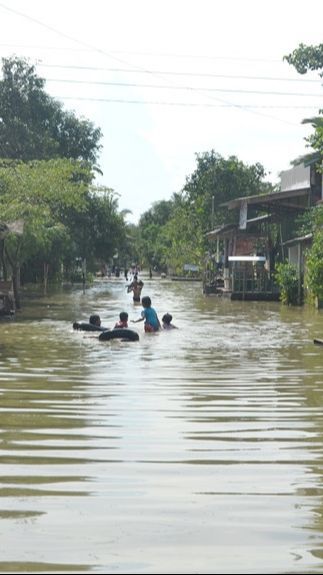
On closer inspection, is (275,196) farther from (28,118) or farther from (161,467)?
(161,467)

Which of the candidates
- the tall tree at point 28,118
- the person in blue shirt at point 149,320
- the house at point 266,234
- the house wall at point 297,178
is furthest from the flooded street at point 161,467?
the tall tree at point 28,118

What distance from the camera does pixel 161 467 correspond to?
24.6 feet

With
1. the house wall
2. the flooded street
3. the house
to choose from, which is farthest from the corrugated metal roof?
the flooded street

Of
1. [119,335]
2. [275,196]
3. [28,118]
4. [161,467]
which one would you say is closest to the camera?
[161,467]

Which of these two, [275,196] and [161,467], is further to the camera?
[275,196]

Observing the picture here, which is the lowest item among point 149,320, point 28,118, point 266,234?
point 149,320

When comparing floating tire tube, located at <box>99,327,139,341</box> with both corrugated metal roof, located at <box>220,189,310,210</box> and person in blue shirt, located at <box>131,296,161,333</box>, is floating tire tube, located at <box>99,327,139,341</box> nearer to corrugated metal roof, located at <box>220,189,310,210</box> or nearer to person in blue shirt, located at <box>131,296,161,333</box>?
person in blue shirt, located at <box>131,296,161,333</box>

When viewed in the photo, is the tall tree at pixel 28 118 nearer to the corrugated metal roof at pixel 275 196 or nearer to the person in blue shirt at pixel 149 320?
the corrugated metal roof at pixel 275 196

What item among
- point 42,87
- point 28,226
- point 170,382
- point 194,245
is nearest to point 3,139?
point 42,87

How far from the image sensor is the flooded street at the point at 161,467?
5.31 meters

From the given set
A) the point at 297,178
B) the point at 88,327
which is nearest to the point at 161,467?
the point at 88,327

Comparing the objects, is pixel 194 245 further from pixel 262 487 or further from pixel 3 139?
pixel 262 487

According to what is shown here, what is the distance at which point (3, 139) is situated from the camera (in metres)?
69.2

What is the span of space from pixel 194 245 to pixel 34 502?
84.8 m
